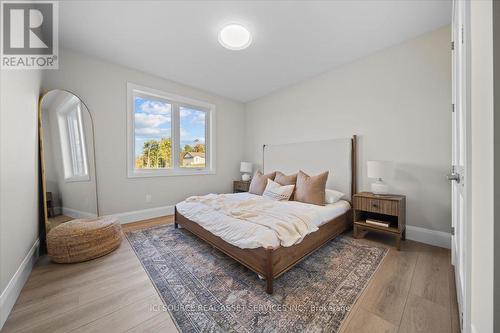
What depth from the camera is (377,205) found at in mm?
2299

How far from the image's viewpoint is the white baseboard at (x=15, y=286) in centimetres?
119

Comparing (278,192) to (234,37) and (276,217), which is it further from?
(234,37)

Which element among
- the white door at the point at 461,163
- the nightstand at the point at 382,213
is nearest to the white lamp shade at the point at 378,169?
the nightstand at the point at 382,213

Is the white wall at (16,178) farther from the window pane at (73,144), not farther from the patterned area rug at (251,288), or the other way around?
the patterned area rug at (251,288)

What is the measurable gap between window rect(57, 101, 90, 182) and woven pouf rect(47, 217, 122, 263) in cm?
76

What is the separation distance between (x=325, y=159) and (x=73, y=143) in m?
3.76

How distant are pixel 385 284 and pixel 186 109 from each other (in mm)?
4062

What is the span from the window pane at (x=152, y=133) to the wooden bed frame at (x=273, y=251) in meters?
1.48

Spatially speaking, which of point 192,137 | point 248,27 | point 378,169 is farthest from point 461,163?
point 192,137

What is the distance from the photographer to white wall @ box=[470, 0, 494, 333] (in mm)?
584

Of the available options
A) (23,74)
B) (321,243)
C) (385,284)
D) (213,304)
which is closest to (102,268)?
A: (213,304)

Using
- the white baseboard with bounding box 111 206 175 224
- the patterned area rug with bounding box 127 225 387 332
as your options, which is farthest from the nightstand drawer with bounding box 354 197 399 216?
the white baseboard with bounding box 111 206 175 224

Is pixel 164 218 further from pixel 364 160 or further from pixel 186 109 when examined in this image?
pixel 364 160

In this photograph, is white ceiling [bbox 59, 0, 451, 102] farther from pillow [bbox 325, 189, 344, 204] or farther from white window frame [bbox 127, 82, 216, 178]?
pillow [bbox 325, 189, 344, 204]
